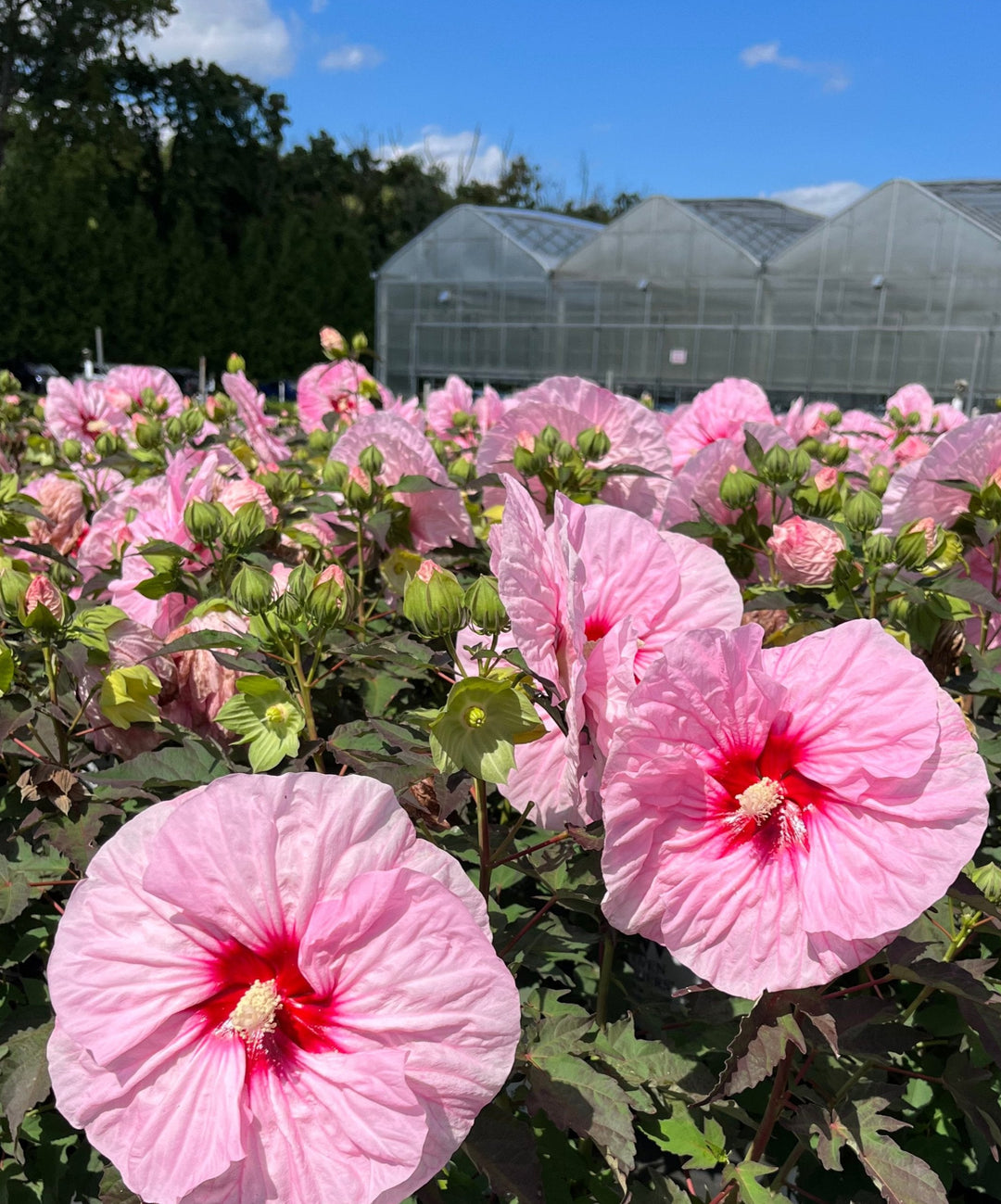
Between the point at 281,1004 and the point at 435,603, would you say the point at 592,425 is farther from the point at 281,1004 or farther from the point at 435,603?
the point at 281,1004

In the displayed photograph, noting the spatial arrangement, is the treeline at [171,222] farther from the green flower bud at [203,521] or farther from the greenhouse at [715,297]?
the green flower bud at [203,521]

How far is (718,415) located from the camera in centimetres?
206

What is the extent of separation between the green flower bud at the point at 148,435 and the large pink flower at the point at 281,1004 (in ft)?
4.93

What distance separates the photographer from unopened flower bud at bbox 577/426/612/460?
152 cm

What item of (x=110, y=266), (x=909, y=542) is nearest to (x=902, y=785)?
(x=909, y=542)

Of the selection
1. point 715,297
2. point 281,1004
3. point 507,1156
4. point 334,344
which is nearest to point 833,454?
point 334,344

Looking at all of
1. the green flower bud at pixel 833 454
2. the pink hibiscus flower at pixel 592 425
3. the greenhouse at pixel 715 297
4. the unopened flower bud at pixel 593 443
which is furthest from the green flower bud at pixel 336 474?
the greenhouse at pixel 715 297

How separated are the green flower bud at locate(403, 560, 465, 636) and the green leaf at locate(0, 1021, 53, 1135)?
1.68ft

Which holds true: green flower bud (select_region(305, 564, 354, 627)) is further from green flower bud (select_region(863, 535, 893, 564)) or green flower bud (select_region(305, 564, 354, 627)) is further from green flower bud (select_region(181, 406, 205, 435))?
green flower bud (select_region(181, 406, 205, 435))

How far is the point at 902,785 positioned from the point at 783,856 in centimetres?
10

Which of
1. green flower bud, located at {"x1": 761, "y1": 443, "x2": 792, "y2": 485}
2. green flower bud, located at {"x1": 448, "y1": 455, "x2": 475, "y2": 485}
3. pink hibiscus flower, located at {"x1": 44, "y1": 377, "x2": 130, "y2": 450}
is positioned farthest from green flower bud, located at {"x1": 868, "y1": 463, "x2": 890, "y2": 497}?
pink hibiscus flower, located at {"x1": 44, "y1": 377, "x2": 130, "y2": 450}

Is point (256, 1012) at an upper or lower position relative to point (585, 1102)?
upper

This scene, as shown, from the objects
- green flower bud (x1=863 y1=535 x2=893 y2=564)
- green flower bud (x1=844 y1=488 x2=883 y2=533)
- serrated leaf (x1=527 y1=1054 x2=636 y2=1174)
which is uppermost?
green flower bud (x1=844 y1=488 x2=883 y2=533)

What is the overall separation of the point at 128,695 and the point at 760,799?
0.64 meters
